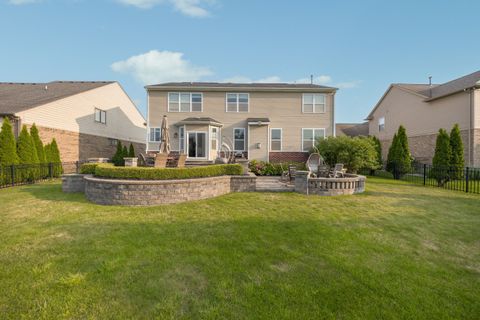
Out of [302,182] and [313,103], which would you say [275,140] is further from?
[302,182]

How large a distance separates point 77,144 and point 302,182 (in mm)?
17349

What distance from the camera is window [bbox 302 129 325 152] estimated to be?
16922mm

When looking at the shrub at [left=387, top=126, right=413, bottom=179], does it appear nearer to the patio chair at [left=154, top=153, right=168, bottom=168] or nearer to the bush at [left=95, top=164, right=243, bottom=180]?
the bush at [left=95, top=164, right=243, bottom=180]

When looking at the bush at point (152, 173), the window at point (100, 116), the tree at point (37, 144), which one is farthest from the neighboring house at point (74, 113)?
the bush at point (152, 173)

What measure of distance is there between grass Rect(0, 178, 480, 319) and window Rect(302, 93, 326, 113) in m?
12.0

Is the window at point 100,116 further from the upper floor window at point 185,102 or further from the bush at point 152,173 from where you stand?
the bush at point 152,173

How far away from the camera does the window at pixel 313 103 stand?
56.1 feet

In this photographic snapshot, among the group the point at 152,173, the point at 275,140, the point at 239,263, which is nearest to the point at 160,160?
the point at 152,173

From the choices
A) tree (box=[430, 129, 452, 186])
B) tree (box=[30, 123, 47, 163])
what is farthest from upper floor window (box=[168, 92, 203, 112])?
tree (box=[430, 129, 452, 186])

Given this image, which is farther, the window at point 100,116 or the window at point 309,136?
the window at point 100,116

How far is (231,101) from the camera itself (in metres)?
17.2

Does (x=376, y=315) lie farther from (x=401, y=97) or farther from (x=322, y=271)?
(x=401, y=97)

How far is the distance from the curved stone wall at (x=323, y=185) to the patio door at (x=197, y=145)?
28.5ft

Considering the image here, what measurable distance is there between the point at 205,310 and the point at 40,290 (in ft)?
6.99
